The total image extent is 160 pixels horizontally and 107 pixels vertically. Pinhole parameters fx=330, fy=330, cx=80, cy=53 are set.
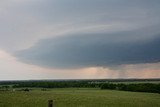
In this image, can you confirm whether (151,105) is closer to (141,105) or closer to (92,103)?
(141,105)

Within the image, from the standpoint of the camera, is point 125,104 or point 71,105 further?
point 125,104

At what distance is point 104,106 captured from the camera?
57.0 metres

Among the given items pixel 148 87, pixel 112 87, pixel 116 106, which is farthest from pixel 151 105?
pixel 112 87

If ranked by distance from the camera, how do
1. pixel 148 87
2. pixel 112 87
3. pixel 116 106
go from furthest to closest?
1. pixel 112 87
2. pixel 148 87
3. pixel 116 106

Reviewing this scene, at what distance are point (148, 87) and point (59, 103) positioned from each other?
81986 millimetres

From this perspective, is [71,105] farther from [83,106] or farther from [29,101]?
[29,101]

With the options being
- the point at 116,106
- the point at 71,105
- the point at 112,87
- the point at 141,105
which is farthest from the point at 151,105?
the point at 112,87

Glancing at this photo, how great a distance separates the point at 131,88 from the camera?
135000 millimetres

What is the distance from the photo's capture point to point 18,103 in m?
55.5

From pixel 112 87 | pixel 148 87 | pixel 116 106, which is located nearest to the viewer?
pixel 116 106

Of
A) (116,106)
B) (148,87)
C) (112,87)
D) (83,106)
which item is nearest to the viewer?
(83,106)

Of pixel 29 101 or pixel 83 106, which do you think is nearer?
pixel 83 106

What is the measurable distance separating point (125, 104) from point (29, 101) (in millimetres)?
17460

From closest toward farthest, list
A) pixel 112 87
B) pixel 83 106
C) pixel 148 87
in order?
pixel 83 106
pixel 148 87
pixel 112 87
